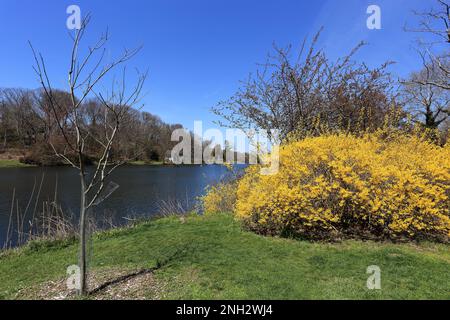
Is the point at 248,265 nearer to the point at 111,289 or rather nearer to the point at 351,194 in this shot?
the point at 111,289

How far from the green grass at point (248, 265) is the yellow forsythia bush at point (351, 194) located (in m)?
0.46

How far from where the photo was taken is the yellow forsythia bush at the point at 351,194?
18.1 ft

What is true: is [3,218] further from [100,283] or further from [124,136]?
[100,283]

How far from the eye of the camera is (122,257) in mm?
5035

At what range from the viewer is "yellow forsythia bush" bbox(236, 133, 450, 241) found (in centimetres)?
551

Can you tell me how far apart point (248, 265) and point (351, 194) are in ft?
8.27

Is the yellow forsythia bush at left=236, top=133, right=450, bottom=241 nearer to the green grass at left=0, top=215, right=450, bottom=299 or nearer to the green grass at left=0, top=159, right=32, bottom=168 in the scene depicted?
the green grass at left=0, top=215, right=450, bottom=299

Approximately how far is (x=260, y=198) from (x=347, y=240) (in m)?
1.69

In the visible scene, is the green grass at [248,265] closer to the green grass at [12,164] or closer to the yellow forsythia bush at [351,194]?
the yellow forsythia bush at [351,194]

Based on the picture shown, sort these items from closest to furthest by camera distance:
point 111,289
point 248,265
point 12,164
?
point 111,289, point 248,265, point 12,164

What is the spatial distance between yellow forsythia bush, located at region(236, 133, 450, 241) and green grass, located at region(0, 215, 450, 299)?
458mm

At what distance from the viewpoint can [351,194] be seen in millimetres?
5660

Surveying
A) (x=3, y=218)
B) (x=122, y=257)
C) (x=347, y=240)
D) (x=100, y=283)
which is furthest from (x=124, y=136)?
(x=3, y=218)

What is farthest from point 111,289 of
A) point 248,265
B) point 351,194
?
point 351,194
